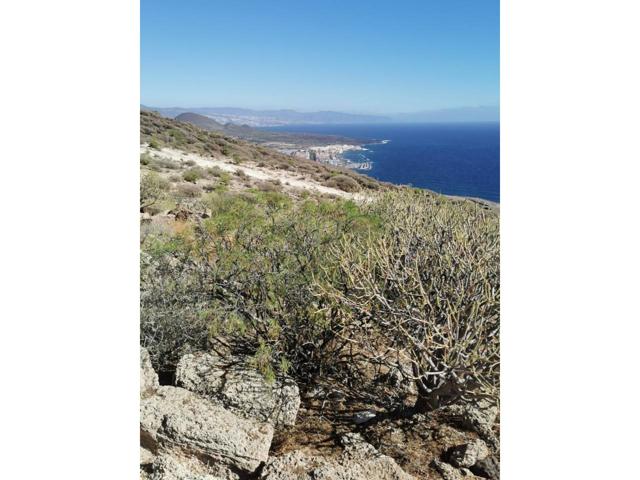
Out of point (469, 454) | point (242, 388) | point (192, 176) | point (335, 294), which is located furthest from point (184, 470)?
point (192, 176)

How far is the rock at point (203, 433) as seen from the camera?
2.35 meters

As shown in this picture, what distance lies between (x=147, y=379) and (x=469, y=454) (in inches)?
74.9

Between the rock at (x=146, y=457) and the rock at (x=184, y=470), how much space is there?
0.20ft

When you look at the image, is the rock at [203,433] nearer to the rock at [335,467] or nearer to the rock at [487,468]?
the rock at [335,467]

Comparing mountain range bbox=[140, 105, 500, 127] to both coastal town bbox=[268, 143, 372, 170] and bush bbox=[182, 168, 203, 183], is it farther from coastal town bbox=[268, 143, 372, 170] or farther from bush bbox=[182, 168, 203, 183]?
bush bbox=[182, 168, 203, 183]

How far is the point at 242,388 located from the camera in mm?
2748

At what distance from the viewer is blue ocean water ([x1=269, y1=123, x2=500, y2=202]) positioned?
269 centimetres

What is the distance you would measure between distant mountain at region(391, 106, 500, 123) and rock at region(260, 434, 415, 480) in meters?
1.84

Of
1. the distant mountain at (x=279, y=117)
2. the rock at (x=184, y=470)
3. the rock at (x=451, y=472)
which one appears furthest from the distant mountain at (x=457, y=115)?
the rock at (x=184, y=470)

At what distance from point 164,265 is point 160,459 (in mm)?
1444

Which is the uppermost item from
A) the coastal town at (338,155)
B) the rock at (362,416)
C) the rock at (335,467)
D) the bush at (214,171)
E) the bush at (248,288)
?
the bush at (214,171)
